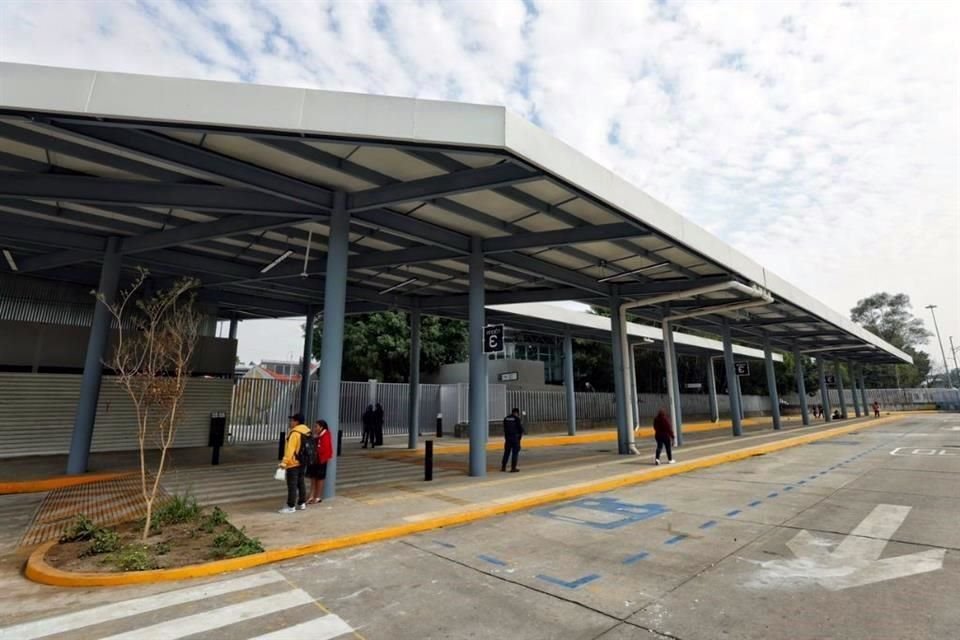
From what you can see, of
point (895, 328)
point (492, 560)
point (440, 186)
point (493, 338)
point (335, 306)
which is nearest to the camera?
point (492, 560)

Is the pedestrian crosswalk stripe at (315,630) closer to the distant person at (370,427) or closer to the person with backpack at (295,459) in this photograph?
the person with backpack at (295,459)

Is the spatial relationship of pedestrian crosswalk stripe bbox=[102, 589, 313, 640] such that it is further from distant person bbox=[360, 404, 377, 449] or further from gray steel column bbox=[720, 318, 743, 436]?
gray steel column bbox=[720, 318, 743, 436]

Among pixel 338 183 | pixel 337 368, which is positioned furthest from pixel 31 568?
pixel 338 183

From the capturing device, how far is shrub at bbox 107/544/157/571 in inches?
206

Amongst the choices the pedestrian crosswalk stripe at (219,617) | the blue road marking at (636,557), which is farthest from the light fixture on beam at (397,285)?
the pedestrian crosswalk stripe at (219,617)

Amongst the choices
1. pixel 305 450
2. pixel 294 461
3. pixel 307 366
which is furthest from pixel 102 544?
pixel 307 366

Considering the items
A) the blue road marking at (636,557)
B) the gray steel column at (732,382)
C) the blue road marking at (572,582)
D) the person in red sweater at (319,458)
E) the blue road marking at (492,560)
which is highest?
the gray steel column at (732,382)

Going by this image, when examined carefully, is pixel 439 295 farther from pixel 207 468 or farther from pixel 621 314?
pixel 207 468

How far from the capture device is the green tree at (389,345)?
3114cm

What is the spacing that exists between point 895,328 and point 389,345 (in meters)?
95.2

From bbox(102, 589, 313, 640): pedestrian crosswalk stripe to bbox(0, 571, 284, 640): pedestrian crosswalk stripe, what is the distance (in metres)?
0.45

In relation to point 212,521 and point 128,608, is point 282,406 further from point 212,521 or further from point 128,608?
point 128,608

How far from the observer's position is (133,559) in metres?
5.32

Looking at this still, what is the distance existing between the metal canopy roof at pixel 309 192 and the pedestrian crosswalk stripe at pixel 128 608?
5.79 metres
